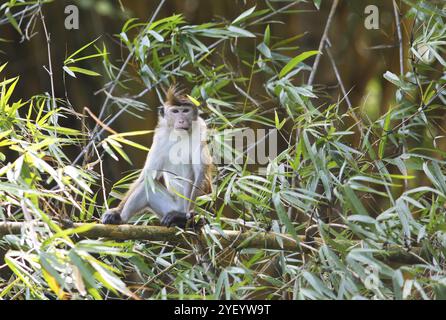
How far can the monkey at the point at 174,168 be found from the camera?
4.78 m

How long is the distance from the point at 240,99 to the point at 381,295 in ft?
14.0

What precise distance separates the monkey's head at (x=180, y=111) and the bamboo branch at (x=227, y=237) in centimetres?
121

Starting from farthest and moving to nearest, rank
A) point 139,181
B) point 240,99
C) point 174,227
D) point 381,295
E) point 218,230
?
point 240,99, point 139,181, point 174,227, point 218,230, point 381,295

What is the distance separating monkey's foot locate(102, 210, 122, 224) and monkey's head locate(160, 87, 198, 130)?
84 cm

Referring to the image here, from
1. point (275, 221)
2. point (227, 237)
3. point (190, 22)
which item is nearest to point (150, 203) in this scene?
point (227, 237)

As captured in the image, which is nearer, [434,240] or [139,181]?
[434,240]

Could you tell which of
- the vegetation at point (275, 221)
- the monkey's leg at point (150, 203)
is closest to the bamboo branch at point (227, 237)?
the vegetation at point (275, 221)

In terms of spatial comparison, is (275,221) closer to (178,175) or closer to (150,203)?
(150,203)

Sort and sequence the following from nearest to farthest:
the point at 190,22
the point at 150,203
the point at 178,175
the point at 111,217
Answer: the point at 111,217
the point at 150,203
the point at 178,175
the point at 190,22

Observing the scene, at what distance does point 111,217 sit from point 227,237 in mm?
988

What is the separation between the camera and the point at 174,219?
172 inches
